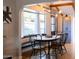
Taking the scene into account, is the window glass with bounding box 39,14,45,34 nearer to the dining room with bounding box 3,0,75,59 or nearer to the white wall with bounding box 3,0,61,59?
the dining room with bounding box 3,0,75,59

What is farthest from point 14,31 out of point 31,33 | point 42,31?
point 42,31

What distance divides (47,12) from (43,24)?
0.78 m

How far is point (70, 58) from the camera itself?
5.36m

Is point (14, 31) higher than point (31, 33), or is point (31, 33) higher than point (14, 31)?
point (14, 31)

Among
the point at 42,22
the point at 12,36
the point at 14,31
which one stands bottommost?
the point at 12,36

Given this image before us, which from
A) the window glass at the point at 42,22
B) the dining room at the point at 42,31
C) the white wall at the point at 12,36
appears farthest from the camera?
the window glass at the point at 42,22

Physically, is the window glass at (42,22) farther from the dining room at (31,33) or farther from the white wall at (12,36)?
the white wall at (12,36)

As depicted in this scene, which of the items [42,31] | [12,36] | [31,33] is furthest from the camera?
[42,31]

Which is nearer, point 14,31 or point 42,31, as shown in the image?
point 14,31

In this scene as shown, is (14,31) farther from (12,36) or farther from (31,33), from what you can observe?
(31,33)

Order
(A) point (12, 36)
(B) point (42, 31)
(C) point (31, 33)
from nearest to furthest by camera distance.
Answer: (A) point (12, 36), (C) point (31, 33), (B) point (42, 31)

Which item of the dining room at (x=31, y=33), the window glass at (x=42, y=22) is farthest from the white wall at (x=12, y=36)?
the window glass at (x=42, y=22)

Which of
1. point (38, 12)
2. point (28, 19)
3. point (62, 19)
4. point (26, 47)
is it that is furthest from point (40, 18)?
point (62, 19)

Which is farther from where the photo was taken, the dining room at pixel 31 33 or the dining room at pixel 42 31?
the dining room at pixel 42 31
